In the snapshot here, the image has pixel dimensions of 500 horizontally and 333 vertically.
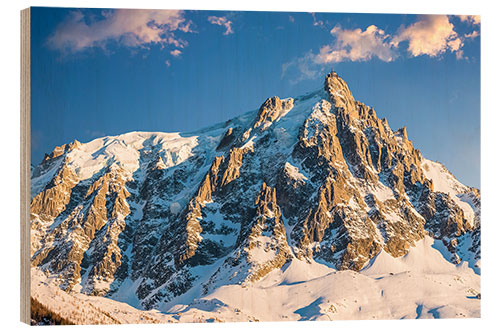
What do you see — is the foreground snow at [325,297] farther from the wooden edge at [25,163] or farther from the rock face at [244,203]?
the rock face at [244,203]

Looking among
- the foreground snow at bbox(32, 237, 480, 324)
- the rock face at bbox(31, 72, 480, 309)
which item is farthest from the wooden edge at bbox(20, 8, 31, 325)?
the rock face at bbox(31, 72, 480, 309)

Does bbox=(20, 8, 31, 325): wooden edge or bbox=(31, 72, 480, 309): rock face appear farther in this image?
bbox=(31, 72, 480, 309): rock face

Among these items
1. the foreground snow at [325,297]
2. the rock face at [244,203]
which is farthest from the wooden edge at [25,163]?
the rock face at [244,203]

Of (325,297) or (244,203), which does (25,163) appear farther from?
(244,203)

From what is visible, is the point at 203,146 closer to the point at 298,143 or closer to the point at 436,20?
the point at 298,143

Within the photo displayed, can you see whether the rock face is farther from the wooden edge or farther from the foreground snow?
the wooden edge

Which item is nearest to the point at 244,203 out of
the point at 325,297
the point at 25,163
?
the point at 325,297
